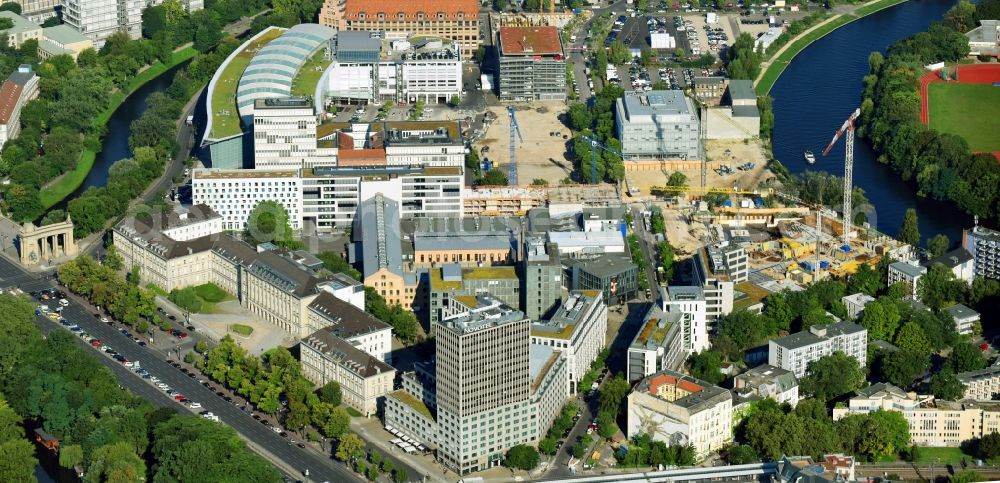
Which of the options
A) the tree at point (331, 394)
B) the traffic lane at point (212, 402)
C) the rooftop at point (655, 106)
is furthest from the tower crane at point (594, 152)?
the tree at point (331, 394)

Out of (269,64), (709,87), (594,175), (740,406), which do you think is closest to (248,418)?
(740,406)

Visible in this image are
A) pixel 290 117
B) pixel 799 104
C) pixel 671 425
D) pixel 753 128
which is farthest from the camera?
pixel 799 104

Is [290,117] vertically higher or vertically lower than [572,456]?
higher

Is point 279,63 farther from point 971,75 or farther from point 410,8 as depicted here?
point 971,75

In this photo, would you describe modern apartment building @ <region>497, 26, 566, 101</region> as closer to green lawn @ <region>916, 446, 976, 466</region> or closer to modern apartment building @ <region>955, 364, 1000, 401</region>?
modern apartment building @ <region>955, 364, 1000, 401</region>

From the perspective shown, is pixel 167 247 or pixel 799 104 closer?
pixel 167 247

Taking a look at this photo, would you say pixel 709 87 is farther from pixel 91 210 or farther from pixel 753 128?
pixel 91 210

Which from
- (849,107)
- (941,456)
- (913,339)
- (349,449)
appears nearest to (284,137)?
(349,449)
